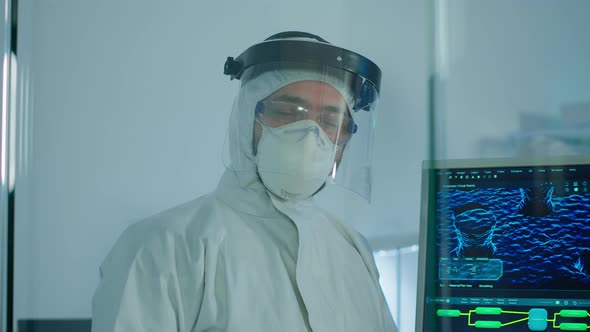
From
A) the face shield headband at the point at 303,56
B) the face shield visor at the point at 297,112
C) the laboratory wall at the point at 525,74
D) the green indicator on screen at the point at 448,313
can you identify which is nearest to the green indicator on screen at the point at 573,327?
the green indicator on screen at the point at 448,313

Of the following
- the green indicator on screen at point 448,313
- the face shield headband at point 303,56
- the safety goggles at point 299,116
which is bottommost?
the green indicator on screen at point 448,313

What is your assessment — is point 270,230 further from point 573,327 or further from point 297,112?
point 573,327

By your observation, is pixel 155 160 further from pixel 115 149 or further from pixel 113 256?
pixel 113 256

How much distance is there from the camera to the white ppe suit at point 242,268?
880 millimetres

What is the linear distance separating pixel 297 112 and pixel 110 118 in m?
0.38

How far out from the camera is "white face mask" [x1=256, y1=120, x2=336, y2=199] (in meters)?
0.99

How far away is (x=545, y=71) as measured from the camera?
0.91m

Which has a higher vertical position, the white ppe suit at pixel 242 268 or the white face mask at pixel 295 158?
the white face mask at pixel 295 158

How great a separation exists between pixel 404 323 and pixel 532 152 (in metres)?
0.45

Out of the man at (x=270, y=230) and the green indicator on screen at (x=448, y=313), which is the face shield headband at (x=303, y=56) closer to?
the man at (x=270, y=230)

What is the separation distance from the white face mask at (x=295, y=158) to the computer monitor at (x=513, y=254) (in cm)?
19

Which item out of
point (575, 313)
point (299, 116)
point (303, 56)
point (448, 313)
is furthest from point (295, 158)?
point (575, 313)

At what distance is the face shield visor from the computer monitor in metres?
0.20

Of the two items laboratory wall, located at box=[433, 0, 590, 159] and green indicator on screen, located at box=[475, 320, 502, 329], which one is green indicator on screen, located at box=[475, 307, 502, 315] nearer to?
green indicator on screen, located at box=[475, 320, 502, 329]
